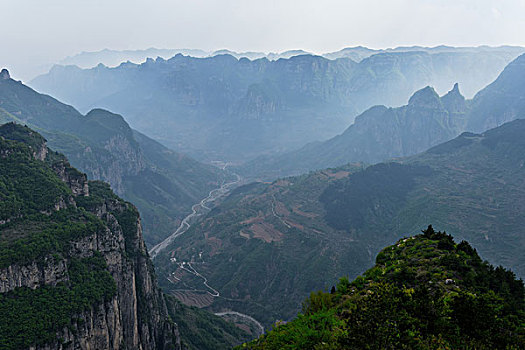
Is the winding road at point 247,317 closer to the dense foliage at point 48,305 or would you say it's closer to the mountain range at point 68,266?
the mountain range at point 68,266

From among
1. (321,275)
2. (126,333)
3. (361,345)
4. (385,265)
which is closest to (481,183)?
(321,275)

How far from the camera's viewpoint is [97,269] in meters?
71.8

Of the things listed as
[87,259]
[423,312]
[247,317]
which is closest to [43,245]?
[87,259]

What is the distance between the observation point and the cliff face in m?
58.2

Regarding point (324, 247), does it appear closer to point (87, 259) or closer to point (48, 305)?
point (87, 259)

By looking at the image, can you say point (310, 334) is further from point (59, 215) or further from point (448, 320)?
point (59, 215)

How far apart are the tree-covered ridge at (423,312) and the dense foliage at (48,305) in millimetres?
34045

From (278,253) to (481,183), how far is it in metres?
116

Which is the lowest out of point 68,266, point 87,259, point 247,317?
point 247,317

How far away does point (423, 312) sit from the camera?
92.1 feet

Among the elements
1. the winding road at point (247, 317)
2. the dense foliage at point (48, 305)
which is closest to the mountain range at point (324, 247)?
the winding road at point (247, 317)

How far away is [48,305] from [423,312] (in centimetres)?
5730

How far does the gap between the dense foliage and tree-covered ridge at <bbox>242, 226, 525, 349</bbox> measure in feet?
112

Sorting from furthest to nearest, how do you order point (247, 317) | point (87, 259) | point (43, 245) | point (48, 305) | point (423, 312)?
point (247, 317), point (87, 259), point (43, 245), point (48, 305), point (423, 312)
